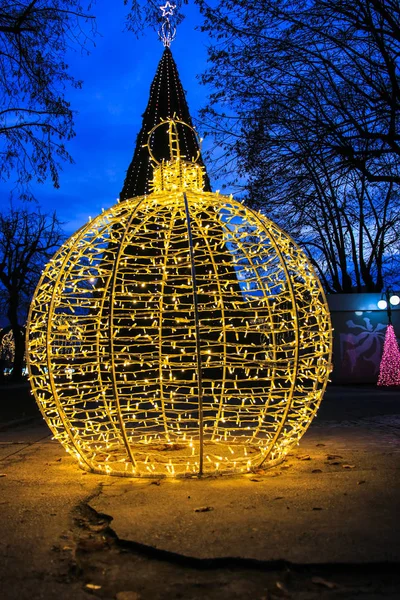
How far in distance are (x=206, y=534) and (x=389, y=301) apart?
19794 mm

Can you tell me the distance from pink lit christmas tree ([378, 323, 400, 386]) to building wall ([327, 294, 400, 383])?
2.12 metres

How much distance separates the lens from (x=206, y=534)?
338cm

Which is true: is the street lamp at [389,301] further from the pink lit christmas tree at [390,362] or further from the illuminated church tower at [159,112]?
the illuminated church tower at [159,112]

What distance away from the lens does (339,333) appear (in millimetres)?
22641

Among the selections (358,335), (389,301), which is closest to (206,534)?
(389,301)

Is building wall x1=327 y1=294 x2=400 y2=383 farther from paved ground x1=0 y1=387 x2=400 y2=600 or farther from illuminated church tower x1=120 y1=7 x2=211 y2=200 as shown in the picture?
paved ground x1=0 y1=387 x2=400 y2=600

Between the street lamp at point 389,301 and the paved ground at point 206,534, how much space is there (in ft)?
55.2

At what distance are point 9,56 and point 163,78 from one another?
488 inches

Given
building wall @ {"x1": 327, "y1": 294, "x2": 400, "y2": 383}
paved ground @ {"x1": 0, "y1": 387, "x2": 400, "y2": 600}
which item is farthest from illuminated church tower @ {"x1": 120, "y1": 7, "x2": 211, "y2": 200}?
paved ground @ {"x1": 0, "y1": 387, "x2": 400, "y2": 600}

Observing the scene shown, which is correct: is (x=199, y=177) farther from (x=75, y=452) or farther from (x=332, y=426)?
(x=332, y=426)

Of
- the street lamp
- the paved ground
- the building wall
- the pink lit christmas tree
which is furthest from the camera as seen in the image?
the building wall

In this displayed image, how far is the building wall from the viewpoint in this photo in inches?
883

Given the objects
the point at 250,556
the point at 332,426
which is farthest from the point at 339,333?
the point at 250,556

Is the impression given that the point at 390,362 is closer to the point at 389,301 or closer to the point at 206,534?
the point at 389,301
